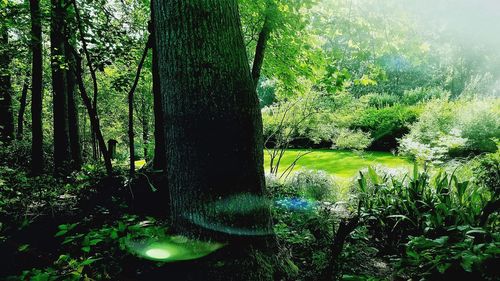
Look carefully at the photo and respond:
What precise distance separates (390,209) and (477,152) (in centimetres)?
1207

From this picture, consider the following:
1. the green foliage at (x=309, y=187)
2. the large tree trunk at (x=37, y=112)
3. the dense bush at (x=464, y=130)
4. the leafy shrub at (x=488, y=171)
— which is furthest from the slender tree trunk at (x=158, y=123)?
the dense bush at (x=464, y=130)

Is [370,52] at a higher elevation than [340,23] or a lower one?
lower

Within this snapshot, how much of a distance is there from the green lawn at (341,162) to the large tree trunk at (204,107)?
→ 11.6m

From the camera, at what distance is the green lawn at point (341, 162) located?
13.9 metres

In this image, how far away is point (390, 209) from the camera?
4.47 meters

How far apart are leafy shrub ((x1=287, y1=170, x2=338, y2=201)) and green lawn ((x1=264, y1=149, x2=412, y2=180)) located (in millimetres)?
Result: 4018

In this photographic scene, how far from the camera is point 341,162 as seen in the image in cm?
1600

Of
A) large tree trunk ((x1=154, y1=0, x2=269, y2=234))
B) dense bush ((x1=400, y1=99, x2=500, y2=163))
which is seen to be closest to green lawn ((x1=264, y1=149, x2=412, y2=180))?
dense bush ((x1=400, y1=99, x2=500, y2=163))

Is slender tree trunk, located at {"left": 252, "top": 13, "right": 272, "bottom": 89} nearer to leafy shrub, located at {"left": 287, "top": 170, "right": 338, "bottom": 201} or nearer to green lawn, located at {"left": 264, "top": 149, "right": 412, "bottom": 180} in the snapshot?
leafy shrub, located at {"left": 287, "top": 170, "right": 338, "bottom": 201}

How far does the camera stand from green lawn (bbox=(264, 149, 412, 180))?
45.8 ft

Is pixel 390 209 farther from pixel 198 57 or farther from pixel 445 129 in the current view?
pixel 445 129

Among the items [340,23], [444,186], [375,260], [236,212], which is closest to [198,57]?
[236,212]

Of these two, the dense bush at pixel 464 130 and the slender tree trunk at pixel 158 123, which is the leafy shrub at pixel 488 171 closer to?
the dense bush at pixel 464 130

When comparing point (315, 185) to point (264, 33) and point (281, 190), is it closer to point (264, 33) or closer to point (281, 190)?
point (281, 190)
